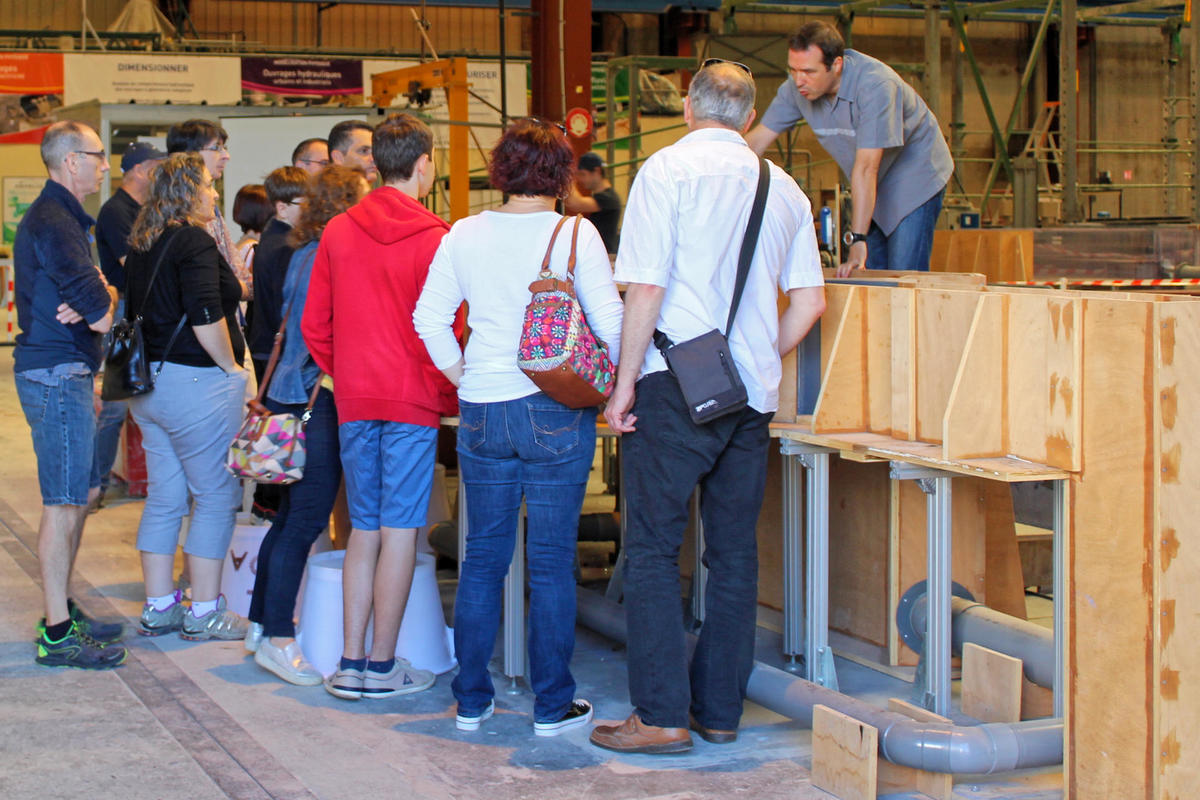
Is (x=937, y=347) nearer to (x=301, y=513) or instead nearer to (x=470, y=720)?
(x=470, y=720)

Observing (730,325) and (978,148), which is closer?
(730,325)

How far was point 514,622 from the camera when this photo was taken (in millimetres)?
3984

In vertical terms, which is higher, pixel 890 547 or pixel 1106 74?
pixel 1106 74

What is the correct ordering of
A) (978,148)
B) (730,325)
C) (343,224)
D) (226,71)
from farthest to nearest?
(978,148) → (226,71) → (343,224) → (730,325)

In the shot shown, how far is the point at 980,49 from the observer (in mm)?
22078

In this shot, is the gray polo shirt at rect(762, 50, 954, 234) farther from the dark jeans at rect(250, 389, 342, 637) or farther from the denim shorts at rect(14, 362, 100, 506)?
the denim shorts at rect(14, 362, 100, 506)

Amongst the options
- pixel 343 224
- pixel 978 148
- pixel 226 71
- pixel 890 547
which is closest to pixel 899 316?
pixel 890 547

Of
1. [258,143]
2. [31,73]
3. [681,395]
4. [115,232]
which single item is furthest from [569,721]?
[31,73]

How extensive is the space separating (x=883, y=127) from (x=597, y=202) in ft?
7.24

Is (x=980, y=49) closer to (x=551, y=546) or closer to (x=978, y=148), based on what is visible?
(x=978, y=148)

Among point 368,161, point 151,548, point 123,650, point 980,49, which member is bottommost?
point 123,650

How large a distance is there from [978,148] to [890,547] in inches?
752

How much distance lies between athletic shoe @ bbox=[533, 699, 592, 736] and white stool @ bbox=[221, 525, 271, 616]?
153cm

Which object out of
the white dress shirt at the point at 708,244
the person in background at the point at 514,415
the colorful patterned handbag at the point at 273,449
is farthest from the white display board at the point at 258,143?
the white dress shirt at the point at 708,244
